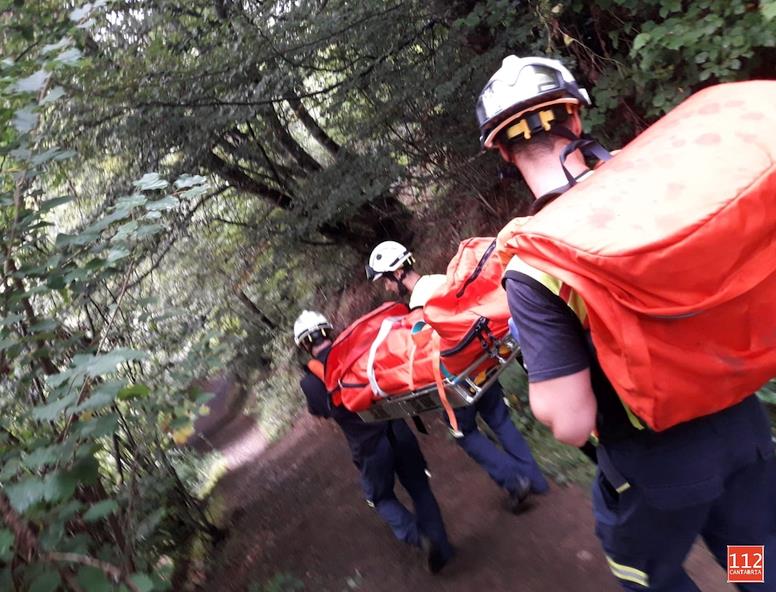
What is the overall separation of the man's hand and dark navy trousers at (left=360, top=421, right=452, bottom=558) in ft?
9.76

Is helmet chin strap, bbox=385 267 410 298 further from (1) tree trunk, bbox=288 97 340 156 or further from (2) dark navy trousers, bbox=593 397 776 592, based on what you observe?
(1) tree trunk, bbox=288 97 340 156

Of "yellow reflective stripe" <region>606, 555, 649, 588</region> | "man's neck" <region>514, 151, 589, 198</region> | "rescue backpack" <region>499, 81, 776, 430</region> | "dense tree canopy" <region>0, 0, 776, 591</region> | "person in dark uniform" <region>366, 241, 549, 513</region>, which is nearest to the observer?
"rescue backpack" <region>499, 81, 776, 430</region>

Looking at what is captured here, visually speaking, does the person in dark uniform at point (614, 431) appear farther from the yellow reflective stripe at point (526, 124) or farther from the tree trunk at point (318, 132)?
the tree trunk at point (318, 132)

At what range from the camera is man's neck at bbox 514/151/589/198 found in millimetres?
1902

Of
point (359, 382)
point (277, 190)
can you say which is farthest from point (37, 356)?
point (277, 190)

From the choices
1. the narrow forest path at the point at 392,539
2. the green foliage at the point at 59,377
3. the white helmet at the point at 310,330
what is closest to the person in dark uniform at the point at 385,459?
the white helmet at the point at 310,330

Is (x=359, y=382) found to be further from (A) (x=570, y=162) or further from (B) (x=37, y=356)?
(A) (x=570, y=162)

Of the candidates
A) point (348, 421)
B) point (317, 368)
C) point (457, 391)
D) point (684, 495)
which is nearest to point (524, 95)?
point (684, 495)

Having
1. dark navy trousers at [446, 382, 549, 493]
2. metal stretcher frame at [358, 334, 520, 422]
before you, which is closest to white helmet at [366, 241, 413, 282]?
metal stretcher frame at [358, 334, 520, 422]

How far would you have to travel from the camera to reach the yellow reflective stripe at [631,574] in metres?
2.02

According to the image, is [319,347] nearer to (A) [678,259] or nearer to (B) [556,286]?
(B) [556,286]

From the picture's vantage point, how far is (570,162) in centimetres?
191

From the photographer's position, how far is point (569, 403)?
167 cm

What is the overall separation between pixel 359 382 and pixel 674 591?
220 centimetres
